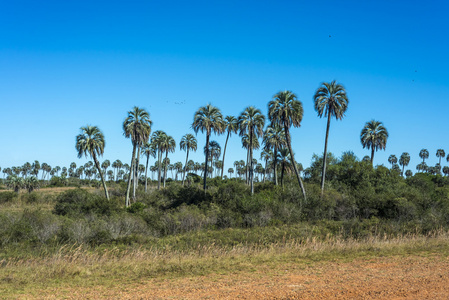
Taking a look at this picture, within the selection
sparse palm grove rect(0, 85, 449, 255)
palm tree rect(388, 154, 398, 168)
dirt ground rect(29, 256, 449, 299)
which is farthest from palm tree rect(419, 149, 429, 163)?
dirt ground rect(29, 256, 449, 299)

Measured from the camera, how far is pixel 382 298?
26.0 ft

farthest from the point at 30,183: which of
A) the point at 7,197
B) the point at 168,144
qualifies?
the point at 168,144

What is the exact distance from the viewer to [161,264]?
40.3 feet

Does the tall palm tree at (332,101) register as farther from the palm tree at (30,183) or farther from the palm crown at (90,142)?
the palm tree at (30,183)

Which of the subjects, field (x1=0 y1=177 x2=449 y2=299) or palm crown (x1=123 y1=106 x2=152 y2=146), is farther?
palm crown (x1=123 y1=106 x2=152 y2=146)

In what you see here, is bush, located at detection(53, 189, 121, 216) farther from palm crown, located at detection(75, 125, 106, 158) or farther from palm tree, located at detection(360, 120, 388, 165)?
palm tree, located at detection(360, 120, 388, 165)

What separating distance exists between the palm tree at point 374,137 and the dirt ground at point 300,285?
1655 inches

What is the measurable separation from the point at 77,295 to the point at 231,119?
155ft

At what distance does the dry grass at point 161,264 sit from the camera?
397 inches

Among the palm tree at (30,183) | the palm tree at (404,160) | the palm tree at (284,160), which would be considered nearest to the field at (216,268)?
the palm tree at (284,160)

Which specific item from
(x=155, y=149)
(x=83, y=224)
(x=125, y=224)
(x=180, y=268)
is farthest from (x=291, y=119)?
(x=155, y=149)

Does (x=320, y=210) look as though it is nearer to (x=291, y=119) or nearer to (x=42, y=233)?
(x=291, y=119)

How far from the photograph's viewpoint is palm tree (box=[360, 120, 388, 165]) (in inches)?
1984

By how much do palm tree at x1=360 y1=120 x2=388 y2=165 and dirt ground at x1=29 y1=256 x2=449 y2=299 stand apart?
4204 cm
